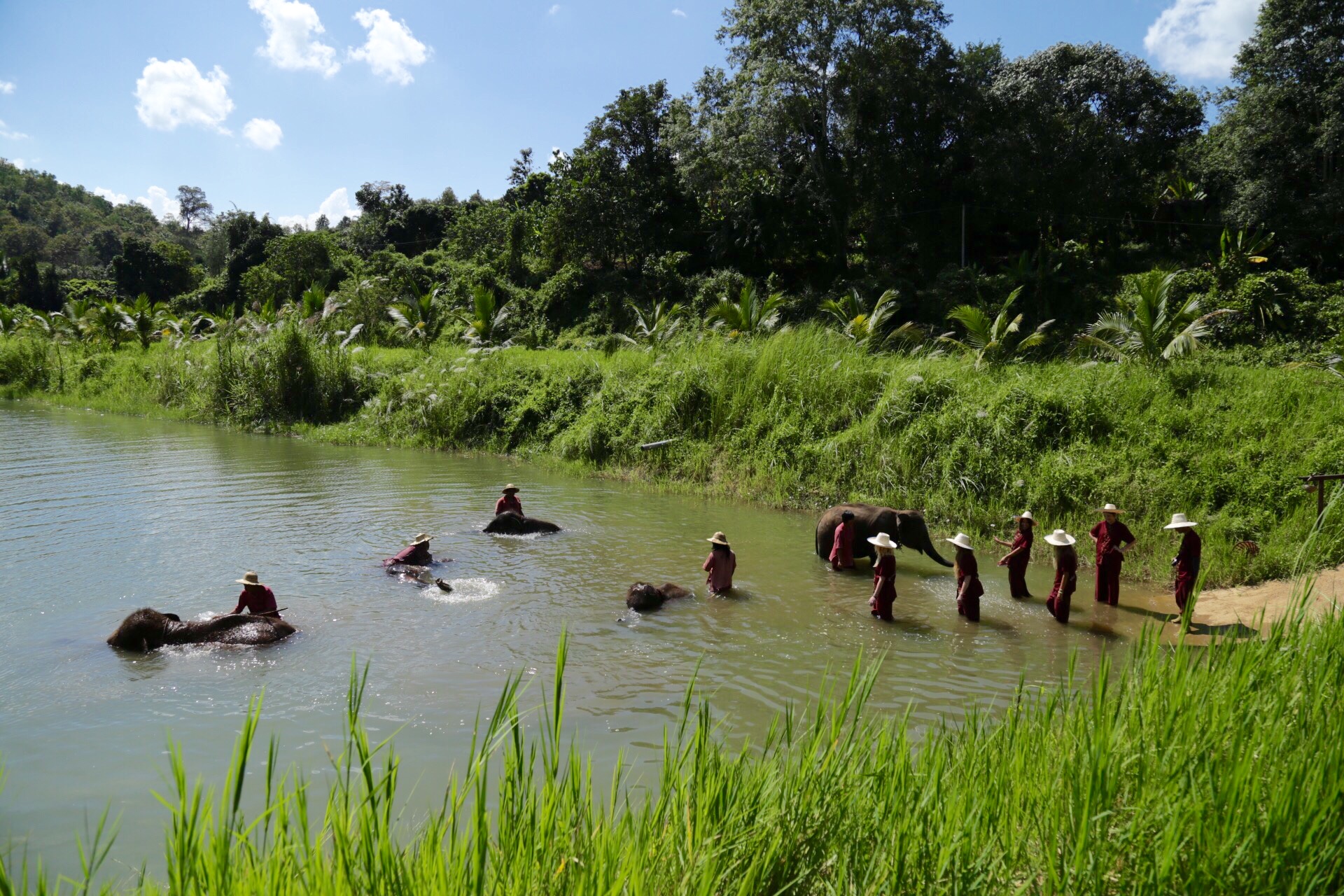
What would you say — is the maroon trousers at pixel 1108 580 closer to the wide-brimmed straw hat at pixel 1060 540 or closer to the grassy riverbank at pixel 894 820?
the wide-brimmed straw hat at pixel 1060 540

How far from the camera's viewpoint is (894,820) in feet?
10.7

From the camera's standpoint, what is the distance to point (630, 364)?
21.2 metres

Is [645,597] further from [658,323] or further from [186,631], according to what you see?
[658,323]

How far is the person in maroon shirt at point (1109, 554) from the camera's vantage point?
9.75 metres

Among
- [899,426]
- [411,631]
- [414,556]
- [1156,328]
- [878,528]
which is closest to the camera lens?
[411,631]

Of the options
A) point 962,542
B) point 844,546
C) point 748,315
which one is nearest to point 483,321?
point 748,315

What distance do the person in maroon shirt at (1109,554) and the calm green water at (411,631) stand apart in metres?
0.32

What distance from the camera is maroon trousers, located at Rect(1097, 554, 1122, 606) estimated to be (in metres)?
9.76

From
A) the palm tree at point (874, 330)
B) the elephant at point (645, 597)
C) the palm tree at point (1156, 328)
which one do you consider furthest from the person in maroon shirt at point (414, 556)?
the palm tree at point (1156, 328)

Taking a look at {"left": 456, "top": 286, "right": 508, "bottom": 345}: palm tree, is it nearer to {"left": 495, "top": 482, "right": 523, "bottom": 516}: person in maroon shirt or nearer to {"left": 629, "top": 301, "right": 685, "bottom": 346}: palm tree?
{"left": 629, "top": 301, "right": 685, "bottom": 346}: palm tree

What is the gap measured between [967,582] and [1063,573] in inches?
39.9

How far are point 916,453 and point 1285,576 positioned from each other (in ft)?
18.0

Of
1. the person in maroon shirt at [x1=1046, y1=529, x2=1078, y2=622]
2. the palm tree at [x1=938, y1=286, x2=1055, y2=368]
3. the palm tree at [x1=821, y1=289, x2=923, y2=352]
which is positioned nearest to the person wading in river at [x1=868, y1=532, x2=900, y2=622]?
the person in maroon shirt at [x1=1046, y1=529, x2=1078, y2=622]

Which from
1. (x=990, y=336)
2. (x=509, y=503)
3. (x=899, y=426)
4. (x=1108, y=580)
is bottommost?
(x=1108, y=580)
